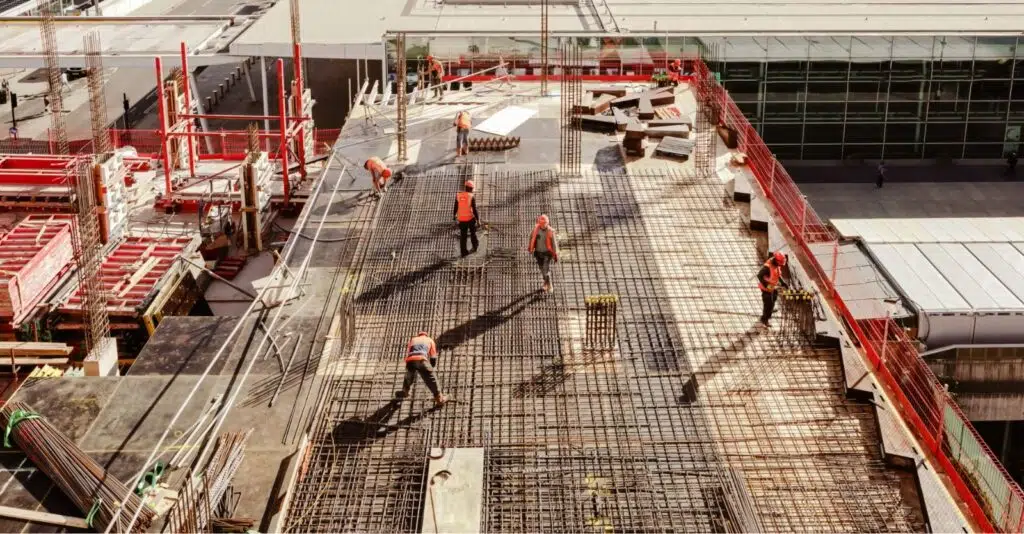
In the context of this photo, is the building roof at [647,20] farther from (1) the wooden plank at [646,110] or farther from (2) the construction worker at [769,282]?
(2) the construction worker at [769,282]

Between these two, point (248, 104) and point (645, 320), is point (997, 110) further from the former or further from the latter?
point (248, 104)

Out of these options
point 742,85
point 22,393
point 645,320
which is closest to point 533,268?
point 645,320

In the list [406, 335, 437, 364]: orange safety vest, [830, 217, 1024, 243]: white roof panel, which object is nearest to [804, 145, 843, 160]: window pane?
[830, 217, 1024, 243]: white roof panel

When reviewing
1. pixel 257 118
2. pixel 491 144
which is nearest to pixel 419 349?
pixel 491 144

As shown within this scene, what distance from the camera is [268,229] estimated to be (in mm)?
37125

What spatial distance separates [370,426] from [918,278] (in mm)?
19102

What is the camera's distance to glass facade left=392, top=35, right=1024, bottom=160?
151ft

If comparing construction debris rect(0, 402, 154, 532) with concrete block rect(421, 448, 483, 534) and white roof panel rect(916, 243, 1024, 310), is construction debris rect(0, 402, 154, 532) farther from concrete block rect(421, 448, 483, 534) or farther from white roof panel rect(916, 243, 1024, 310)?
white roof panel rect(916, 243, 1024, 310)

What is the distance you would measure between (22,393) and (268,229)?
53.5ft

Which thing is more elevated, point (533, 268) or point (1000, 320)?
point (533, 268)

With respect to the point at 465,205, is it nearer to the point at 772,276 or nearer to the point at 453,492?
the point at 772,276

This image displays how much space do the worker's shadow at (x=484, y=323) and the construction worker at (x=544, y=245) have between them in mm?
801

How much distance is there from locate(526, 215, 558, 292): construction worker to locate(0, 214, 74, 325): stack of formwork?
1442 cm

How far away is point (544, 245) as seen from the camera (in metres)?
24.2
